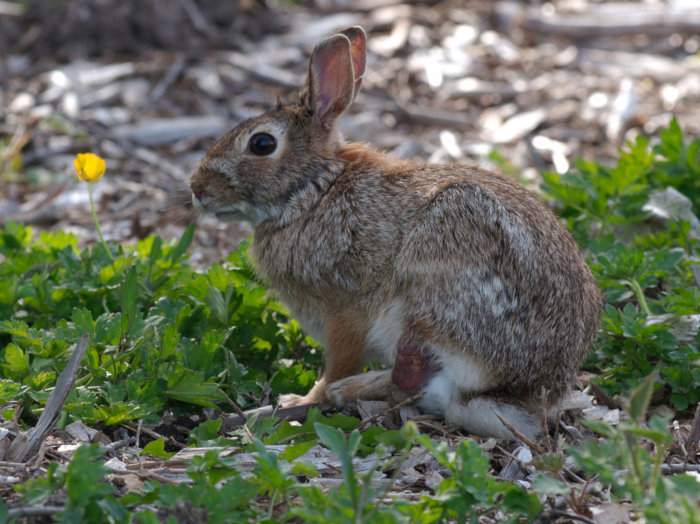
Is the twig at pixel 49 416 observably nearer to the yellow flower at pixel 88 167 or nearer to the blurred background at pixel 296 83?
the yellow flower at pixel 88 167

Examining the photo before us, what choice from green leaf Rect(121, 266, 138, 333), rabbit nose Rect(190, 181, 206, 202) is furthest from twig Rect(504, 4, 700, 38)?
green leaf Rect(121, 266, 138, 333)

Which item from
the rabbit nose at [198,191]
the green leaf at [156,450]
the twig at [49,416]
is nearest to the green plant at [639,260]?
the rabbit nose at [198,191]

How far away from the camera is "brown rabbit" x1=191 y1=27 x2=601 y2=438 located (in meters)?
4.50

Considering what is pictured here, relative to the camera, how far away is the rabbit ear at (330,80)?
5180mm

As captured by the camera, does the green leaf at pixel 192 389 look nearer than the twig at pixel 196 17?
Yes

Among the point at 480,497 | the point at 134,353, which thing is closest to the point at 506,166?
the point at 134,353

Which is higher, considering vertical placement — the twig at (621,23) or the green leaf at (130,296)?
the twig at (621,23)

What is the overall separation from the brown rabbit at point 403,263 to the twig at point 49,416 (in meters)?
1.15

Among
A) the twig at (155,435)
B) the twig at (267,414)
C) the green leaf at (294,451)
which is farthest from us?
the twig at (267,414)

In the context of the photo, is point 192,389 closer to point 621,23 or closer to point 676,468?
point 676,468

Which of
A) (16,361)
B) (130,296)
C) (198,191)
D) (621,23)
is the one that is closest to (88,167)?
(198,191)

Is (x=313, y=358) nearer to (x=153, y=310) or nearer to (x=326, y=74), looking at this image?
(x=153, y=310)

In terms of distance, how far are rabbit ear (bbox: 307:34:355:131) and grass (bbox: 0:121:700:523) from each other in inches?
32.2

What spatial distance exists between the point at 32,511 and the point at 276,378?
67.3 inches
